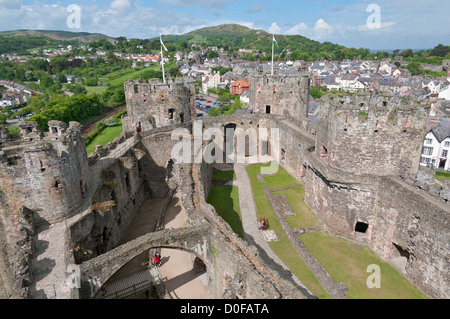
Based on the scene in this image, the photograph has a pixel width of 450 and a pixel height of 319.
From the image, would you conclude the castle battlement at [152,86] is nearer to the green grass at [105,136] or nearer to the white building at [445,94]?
the green grass at [105,136]

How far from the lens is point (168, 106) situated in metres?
Answer: 27.4

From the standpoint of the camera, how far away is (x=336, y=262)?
17234 mm

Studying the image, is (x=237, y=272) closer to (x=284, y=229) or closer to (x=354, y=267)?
(x=354, y=267)

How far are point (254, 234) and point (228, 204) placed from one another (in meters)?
4.67

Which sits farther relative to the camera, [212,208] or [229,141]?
[229,141]

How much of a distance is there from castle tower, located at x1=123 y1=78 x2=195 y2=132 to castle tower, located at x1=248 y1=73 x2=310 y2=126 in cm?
786

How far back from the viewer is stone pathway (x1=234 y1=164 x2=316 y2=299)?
16156 millimetres

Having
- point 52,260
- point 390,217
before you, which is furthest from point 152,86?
point 390,217

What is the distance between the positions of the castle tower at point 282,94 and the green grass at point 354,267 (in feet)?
48.2

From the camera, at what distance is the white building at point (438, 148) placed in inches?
1710

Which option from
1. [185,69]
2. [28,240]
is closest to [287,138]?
[28,240]

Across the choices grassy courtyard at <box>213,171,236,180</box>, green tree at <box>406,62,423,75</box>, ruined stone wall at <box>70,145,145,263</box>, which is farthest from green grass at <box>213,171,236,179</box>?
green tree at <box>406,62,423,75</box>

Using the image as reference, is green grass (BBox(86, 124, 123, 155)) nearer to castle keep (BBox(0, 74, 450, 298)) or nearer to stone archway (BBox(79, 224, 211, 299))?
castle keep (BBox(0, 74, 450, 298))
